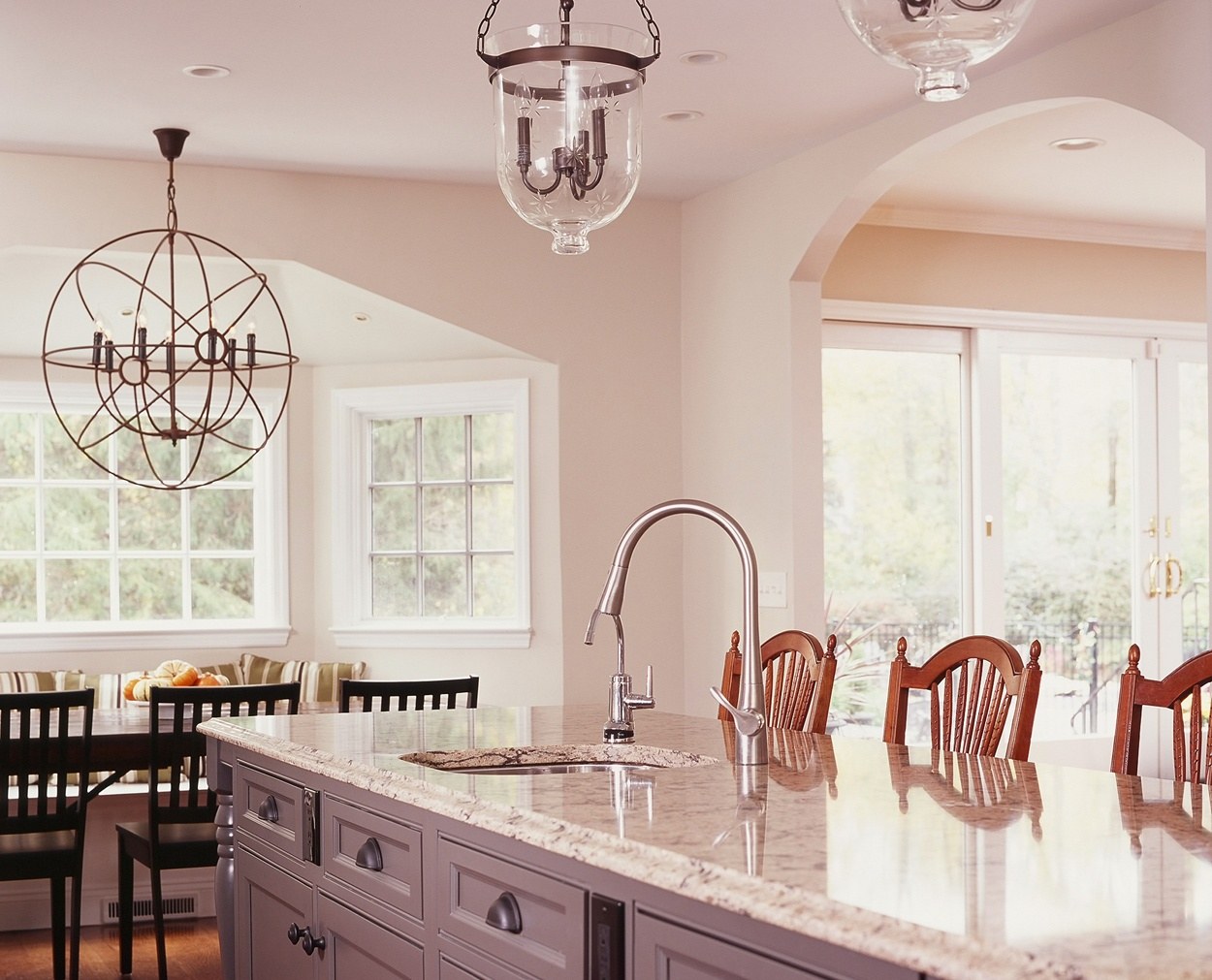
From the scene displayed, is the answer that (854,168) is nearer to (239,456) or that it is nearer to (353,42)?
(353,42)

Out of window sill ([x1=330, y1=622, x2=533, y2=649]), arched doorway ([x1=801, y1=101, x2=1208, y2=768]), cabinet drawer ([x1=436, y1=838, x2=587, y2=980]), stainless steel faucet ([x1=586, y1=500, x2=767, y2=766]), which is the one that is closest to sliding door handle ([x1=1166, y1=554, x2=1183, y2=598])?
arched doorway ([x1=801, y1=101, x2=1208, y2=768])

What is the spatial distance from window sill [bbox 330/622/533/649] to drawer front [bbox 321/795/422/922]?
10.8 ft

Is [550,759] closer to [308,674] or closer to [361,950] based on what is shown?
[361,950]

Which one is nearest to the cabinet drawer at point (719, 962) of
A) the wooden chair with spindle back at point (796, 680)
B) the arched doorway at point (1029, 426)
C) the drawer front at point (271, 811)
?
the drawer front at point (271, 811)

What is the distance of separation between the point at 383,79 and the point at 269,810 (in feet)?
7.45

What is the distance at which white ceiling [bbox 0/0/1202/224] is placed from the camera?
11.6ft

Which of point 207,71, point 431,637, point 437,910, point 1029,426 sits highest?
point 207,71

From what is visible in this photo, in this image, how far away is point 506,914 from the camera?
68.1 inches

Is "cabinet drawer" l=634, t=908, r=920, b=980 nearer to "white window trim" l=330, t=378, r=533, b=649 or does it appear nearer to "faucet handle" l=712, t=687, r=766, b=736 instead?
"faucet handle" l=712, t=687, r=766, b=736

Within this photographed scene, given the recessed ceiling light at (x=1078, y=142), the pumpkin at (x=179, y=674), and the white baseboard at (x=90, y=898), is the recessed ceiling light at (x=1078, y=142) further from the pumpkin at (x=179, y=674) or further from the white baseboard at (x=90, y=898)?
the white baseboard at (x=90, y=898)

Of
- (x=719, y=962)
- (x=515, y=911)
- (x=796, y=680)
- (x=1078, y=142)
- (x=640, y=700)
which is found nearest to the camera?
(x=719, y=962)

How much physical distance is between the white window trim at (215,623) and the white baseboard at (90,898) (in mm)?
1267

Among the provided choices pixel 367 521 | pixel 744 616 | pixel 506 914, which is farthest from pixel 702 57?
Answer: pixel 367 521

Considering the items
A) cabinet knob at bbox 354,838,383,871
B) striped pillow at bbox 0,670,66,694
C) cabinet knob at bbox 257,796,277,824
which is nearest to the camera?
cabinet knob at bbox 354,838,383,871
